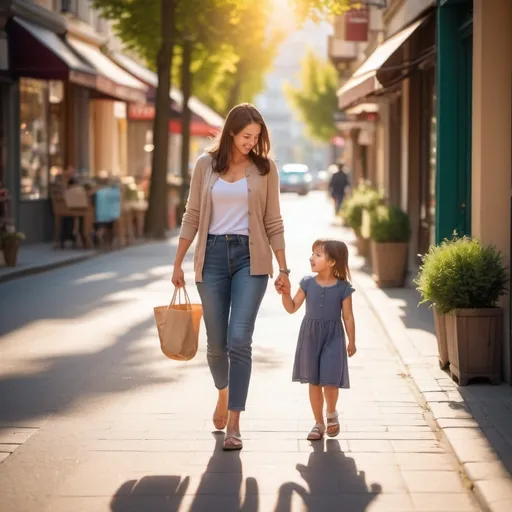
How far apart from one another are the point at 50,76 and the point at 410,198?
798cm

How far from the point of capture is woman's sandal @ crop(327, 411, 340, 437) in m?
7.21

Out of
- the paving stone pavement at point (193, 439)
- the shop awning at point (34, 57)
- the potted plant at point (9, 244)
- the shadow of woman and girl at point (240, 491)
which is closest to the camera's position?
the shadow of woman and girl at point (240, 491)

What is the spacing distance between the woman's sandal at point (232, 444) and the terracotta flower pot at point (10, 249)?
12100mm

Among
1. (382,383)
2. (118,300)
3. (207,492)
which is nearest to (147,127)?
(118,300)

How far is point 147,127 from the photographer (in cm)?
4625

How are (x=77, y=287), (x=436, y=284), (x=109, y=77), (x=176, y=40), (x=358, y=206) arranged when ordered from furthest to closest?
1. (x=176, y=40)
2. (x=109, y=77)
3. (x=358, y=206)
4. (x=77, y=287)
5. (x=436, y=284)

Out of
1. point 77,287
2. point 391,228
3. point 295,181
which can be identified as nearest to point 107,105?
point 77,287

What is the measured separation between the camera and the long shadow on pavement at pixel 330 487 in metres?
5.71

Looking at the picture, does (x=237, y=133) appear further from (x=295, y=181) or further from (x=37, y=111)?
(x=295, y=181)

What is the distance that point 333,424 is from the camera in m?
7.23

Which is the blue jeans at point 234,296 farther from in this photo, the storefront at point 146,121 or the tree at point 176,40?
the storefront at point 146,121

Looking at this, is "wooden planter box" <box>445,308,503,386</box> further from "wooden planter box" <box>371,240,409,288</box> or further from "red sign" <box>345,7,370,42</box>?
"red sign" <box>345,7,370,42</box>

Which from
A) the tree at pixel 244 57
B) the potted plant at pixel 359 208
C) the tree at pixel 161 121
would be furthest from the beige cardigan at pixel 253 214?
the tree at pixel 161 121

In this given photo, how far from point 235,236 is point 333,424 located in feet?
3.97
